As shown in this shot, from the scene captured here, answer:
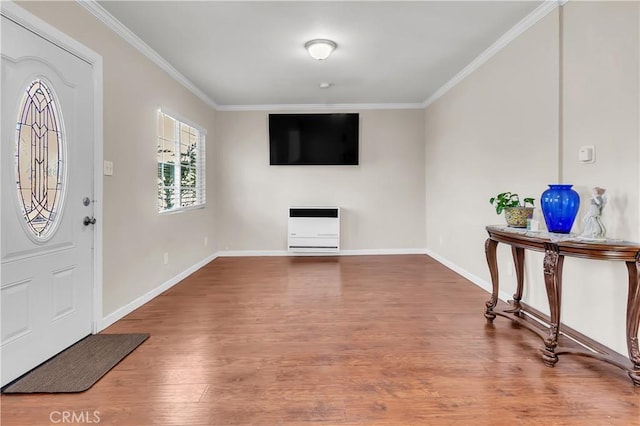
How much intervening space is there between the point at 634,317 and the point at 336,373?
1.69 meters

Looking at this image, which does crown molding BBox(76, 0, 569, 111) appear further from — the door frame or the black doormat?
the black doormat

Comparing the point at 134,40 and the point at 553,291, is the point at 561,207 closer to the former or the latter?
the point at 553,291

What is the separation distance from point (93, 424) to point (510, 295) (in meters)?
3.30

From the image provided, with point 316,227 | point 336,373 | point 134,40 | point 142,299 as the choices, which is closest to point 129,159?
point 134,40

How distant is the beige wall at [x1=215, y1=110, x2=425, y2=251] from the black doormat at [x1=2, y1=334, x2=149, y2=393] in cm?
309

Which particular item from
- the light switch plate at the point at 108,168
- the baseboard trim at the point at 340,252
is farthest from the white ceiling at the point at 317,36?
the baseboard trim at the point at 340,252

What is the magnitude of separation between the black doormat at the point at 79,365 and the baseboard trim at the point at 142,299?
176 millimetres

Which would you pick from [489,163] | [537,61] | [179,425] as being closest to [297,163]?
[489,163]

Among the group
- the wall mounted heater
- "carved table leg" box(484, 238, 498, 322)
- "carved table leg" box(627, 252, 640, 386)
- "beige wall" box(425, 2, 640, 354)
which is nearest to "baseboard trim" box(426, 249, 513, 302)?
"beige wall" box(425, 2, 640, 354)


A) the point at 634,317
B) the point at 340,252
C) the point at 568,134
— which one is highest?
the point at 568,134

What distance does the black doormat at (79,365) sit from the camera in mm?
1740

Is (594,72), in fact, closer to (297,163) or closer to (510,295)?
(510,295)

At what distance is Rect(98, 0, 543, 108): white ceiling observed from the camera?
8.16ft

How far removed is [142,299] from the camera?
307 cm
